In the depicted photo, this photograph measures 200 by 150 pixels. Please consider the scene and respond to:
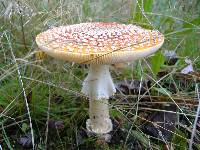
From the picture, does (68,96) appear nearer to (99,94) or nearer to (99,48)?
(99,94)

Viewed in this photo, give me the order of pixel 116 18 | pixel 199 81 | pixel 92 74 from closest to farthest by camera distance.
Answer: pixel 92 74 → pixel 199 81 → pixel 116 18

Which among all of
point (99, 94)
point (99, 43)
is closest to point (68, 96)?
point (99, 94)

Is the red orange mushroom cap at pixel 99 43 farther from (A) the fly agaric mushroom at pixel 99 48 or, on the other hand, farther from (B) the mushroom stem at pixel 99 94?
(B) the mushroom stem at pixel 99 94

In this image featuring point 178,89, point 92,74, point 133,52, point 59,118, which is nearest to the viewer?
point 133,52

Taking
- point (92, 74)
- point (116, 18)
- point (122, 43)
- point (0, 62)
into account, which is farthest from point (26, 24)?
point (122, 43)

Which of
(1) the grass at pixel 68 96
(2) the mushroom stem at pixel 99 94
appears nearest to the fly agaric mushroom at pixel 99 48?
(2) the mushroom stem at pixel 99 94

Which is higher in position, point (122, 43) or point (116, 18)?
point (122, 43)

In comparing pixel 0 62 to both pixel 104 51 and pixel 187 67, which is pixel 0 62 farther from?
pixel 187 67

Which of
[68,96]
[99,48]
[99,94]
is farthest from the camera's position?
[68,96]
